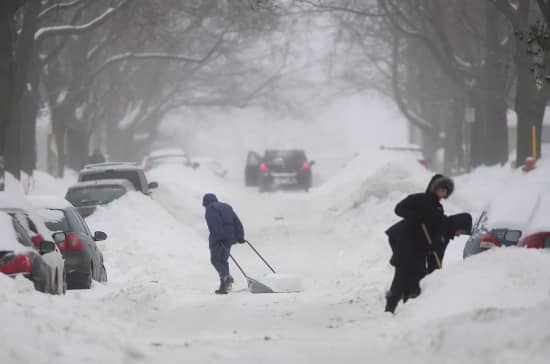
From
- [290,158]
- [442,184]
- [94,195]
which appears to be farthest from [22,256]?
[290,158]

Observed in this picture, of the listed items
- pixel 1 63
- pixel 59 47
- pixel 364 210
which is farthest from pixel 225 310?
pixel 59 47

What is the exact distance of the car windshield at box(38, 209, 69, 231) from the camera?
1562 centimetres

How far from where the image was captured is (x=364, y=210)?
3047 cm

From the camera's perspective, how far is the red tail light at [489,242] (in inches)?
500

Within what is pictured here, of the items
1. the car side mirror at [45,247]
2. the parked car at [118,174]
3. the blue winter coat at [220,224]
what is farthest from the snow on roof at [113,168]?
the car side mirror at [45,247]

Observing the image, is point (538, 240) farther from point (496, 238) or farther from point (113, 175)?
point (113, 175)

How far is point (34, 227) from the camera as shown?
41.5 feet

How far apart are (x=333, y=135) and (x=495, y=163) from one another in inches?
4698

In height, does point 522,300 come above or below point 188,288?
above

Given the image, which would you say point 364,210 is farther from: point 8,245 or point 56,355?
point 56,355

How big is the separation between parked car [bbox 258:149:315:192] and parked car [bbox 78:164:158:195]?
18993 mm

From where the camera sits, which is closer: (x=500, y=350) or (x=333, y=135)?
(x=500, y=350)

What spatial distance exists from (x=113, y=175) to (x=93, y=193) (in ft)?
10.9

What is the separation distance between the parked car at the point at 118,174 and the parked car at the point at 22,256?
14733 millimetres
